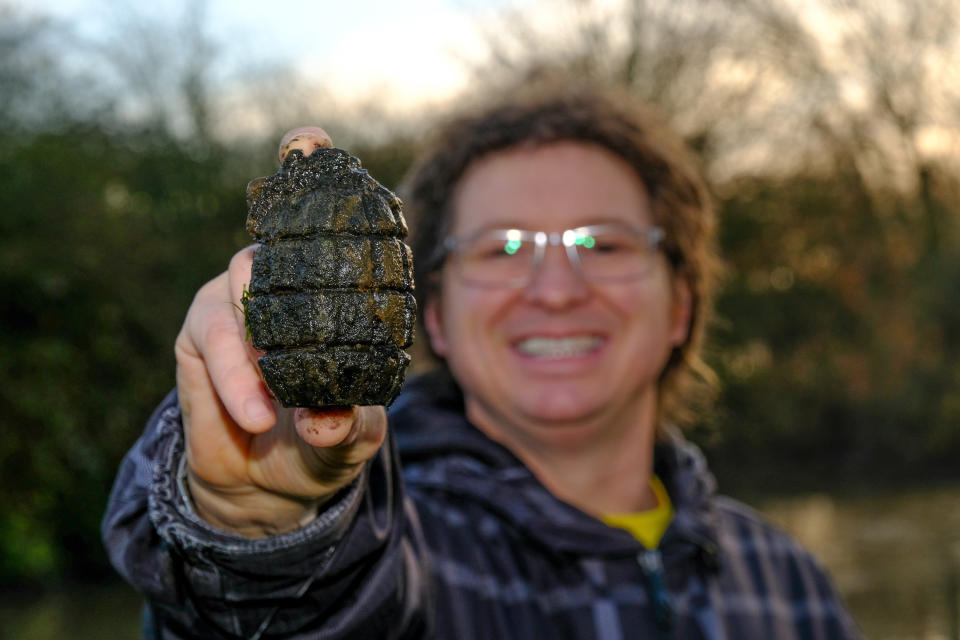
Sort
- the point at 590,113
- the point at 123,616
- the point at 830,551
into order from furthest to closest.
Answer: the point at 830,551 → the point at 123,616 → the point at 590,113

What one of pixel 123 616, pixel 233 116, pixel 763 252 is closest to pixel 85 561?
pixel 123 616

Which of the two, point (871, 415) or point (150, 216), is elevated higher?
point (150, 216)

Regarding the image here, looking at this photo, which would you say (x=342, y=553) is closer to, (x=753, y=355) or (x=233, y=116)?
(x=233, y=116)

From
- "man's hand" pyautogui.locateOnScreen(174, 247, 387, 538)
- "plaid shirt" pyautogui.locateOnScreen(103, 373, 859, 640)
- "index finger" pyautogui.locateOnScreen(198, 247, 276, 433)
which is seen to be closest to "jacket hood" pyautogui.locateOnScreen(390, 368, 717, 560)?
"plaid shirt" pyautogui.locateOnScreen(103, 373, 859, 640)

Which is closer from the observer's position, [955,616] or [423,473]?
[423,473]

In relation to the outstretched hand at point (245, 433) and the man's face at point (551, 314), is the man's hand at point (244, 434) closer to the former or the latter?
the outstretched hand at point (245, 433)

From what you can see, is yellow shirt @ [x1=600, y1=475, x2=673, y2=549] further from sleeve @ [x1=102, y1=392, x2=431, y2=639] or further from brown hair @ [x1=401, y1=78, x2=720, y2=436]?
sleeve @ [x1=102, y1=392, x2=431, y2=639]

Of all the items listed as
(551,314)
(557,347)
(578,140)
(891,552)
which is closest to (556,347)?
(557,347)
